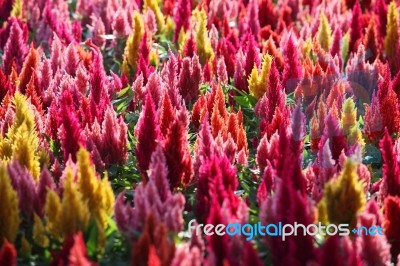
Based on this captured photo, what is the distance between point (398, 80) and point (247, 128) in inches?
30.5

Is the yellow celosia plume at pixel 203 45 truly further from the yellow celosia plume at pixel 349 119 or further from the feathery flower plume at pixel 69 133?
the feathery flower plume at pixel 69 133

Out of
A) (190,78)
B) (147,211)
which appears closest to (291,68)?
(190,78)

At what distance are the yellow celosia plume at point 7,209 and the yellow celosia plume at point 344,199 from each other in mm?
1016

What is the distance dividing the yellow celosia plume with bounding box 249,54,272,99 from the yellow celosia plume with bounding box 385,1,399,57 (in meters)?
1.21

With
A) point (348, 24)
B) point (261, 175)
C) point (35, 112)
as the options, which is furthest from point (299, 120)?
point (348, 24)

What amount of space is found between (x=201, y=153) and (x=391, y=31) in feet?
7.37

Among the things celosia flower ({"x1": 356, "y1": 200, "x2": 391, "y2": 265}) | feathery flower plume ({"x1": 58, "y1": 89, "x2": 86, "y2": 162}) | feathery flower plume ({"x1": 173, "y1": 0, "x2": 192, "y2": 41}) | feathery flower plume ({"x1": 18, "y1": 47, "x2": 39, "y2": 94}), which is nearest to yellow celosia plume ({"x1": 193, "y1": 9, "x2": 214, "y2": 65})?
feathery flower plume ({"x1": 173, "y1": 0, "x2": 192, "y2": 41})

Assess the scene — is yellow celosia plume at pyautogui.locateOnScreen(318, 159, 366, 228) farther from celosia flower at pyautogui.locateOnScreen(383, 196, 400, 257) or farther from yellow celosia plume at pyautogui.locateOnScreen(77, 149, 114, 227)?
yellow celosia plume at pyautogui.locateOnScreen(77, 149, 114, 227)

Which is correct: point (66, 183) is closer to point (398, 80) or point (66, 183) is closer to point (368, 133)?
point (368, 133)

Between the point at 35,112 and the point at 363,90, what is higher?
the point at 363,90

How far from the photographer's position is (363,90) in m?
4.09

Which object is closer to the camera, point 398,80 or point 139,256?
point 139,256

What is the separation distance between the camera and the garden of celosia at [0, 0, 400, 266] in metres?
2.44

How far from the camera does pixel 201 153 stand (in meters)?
2.98
